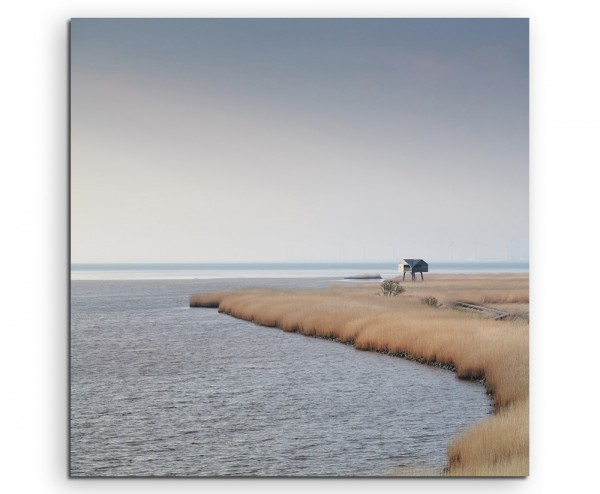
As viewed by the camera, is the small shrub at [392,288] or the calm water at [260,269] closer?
the calm water at [260,269]

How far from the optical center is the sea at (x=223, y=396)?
7.07 metres

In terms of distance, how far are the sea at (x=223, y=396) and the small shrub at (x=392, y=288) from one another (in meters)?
0.12

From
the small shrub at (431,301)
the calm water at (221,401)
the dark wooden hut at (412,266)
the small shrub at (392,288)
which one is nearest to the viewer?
the calm water at (221,401)

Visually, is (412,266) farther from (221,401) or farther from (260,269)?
(221,401)

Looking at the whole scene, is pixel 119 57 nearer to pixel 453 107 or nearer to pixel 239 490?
pixel 453 107

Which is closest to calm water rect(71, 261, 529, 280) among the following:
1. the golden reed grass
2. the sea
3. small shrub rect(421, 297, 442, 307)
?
the sea

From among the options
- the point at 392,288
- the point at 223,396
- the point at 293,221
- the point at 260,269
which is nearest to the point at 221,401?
the point at 223,396

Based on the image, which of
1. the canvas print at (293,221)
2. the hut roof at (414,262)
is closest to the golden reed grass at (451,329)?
the canvas print at (293,221)

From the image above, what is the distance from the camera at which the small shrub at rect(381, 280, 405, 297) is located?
309 inches

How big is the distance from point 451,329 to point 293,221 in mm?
2313

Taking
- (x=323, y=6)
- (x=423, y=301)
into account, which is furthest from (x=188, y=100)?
(x=423, y=301)

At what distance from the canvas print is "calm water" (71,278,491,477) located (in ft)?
0.08

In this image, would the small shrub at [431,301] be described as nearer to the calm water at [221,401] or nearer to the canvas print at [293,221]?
the canvas print at [293,221]

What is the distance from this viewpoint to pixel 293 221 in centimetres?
804
